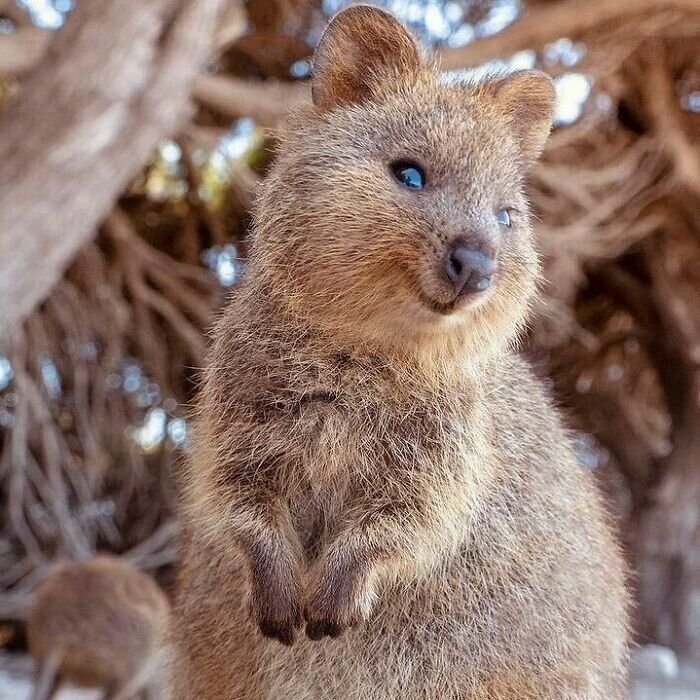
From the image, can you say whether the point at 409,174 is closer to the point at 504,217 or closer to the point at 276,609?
the point at 504,217

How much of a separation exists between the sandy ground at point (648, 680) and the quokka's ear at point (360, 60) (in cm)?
300

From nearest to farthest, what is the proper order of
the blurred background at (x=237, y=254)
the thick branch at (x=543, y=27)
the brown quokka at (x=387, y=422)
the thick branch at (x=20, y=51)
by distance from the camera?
the brown quokka at (x=387, y=422) → the thick branch at (x=20, y=51) → the thick branch at (x=543, y=27) → the blurred background at (x=237, y=254)

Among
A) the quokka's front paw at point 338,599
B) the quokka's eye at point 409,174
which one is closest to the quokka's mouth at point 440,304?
the quokka's eye at point 409,174

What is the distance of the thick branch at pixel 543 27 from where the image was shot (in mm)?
4320

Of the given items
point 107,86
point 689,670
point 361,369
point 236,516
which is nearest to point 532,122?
point 361,369

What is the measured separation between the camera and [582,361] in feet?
22.9

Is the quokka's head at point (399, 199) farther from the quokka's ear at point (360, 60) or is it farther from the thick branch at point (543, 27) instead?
the thick branch at point (543, 27)

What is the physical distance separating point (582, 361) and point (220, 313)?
5.23m

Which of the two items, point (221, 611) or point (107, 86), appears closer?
point (221, 611)

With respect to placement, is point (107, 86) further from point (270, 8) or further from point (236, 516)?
point (270, 8)

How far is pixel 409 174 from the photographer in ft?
5.52

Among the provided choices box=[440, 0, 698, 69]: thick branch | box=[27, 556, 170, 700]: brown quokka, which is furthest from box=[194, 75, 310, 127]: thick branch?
box=[27, 556, 170, 700]: brown quokka

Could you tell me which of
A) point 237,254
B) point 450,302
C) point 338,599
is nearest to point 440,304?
point 450,302

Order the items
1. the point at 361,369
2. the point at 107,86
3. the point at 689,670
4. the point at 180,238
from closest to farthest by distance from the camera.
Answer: the point at 361,369, the point at 107,86, the point at 689,670, the point at 180,238
